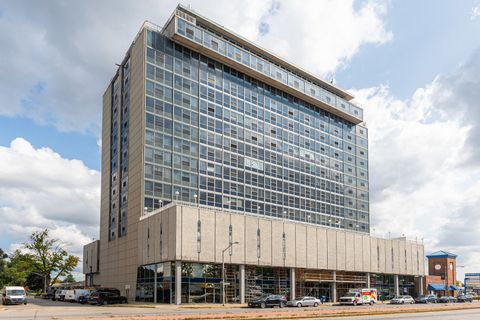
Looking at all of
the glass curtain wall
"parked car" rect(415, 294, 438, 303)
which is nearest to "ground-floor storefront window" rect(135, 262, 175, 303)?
the glass curtain wall

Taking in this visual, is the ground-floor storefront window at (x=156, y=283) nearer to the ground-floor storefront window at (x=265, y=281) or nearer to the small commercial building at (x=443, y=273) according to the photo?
the ground-floor storefront window at (x=265, y=281)

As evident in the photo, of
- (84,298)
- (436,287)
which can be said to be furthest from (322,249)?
(436,287)

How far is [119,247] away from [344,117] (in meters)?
61.1

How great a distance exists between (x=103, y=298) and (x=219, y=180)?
3130 centimetres

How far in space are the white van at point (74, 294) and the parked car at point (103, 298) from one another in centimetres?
454

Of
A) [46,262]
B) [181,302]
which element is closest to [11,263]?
[46,262]

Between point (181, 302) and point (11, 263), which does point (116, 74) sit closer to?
point (181, 302)

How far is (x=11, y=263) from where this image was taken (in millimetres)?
155500

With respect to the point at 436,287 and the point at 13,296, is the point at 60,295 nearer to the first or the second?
the point at 13,296

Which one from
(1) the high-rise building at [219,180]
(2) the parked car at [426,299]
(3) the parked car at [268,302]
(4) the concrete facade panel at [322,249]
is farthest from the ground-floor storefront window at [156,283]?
(2) the parked car at [426,299]

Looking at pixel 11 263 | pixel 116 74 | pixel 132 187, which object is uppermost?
pixel 116 74

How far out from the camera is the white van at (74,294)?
233 feet

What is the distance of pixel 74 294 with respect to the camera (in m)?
74.1

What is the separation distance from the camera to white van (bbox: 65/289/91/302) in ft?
233
